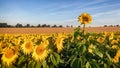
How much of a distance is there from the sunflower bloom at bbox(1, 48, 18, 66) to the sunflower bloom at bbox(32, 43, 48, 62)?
24 centimetres

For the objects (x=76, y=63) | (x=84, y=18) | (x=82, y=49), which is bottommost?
(x=76, y=63)

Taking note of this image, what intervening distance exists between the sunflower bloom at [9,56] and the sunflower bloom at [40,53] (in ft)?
0.80

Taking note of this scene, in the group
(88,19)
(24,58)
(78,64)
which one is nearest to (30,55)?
(24,58)

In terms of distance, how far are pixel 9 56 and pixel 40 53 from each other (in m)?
0.36

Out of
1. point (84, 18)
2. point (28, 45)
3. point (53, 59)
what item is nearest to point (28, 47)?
point (28, 45)

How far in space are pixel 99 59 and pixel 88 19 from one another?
37.9 inches

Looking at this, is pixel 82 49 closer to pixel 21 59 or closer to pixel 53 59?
pixel 53 59

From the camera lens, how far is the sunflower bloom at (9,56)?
326 centimetres

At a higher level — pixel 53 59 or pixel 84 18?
pixel 84 18

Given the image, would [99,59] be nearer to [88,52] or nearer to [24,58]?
[88,52]

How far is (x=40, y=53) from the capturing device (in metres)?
3.21

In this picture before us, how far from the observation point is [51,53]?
130 inches

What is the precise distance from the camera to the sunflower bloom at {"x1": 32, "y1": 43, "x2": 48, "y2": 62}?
319 centimetres

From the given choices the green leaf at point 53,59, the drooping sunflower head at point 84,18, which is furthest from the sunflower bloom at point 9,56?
the drooping sunflower head at point 84,18
